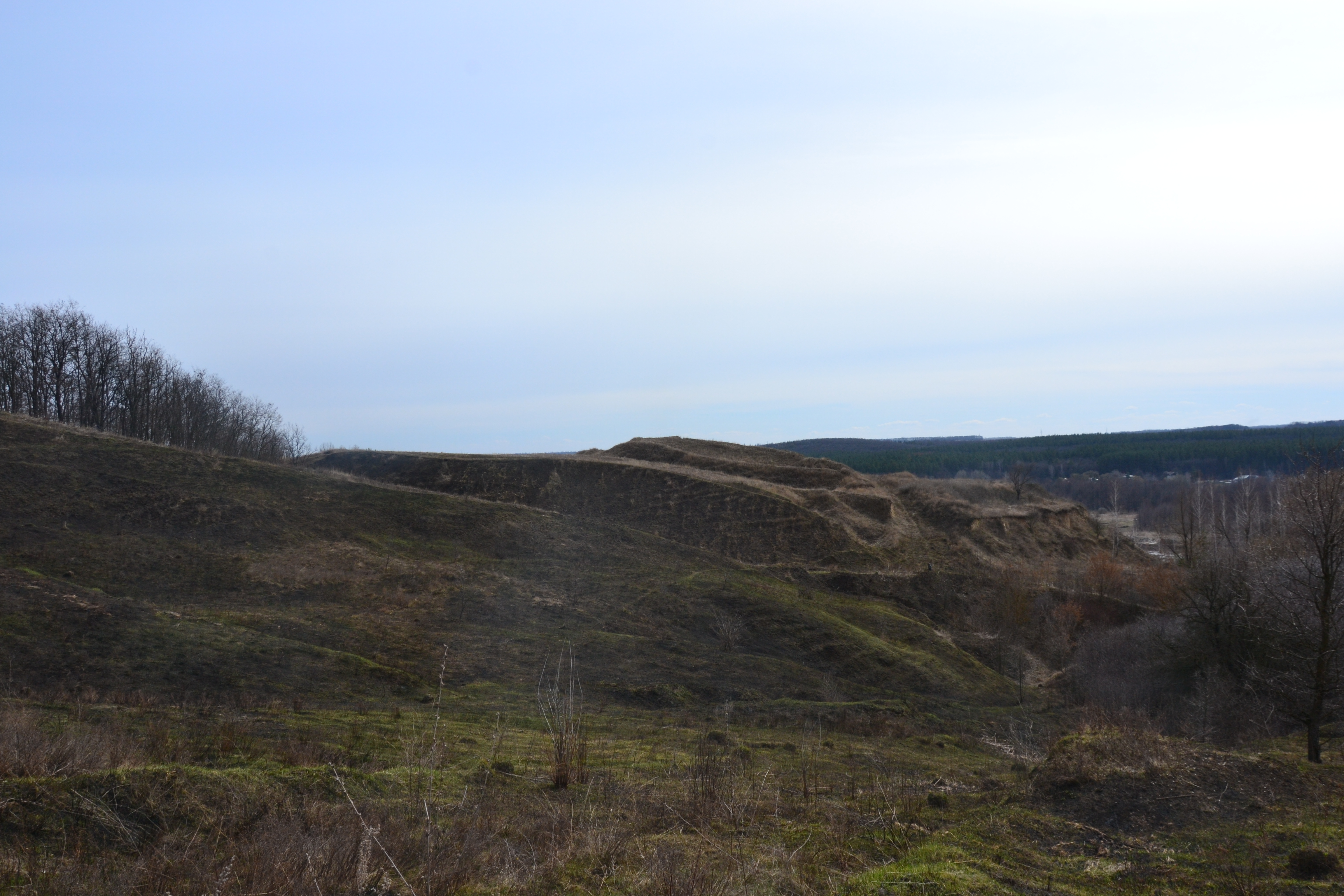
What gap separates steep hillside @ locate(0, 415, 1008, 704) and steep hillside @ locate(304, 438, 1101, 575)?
1438 mm

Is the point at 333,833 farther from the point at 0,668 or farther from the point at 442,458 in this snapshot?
the point at 442,458

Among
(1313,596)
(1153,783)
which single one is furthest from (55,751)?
(1313,596)

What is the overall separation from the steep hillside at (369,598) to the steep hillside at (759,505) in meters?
1.44

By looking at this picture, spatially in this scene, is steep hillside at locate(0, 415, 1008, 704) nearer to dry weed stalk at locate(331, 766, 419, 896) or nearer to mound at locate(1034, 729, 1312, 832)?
dry weed stalk at locate(331, 766, 419, 896)

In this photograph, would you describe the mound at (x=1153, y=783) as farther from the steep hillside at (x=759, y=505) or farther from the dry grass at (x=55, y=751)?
the steep hillside at (x=759, y=505)

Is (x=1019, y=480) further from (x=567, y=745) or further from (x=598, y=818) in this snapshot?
(x=598, y=818)

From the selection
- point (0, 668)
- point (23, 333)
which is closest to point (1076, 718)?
point (0, 668)

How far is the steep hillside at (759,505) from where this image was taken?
4291 cm

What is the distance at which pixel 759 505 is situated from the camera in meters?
45.5

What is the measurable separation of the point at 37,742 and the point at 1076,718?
803 inches

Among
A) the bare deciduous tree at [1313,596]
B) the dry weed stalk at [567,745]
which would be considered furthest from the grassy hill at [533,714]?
the bare deciduous tree at [1313,596]

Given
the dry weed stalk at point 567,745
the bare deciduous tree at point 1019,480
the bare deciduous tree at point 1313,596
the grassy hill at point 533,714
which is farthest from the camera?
the bare deciduous tree at point 1019,480

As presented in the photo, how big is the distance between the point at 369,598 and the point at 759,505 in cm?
2570

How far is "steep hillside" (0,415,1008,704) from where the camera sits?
55.1ft
